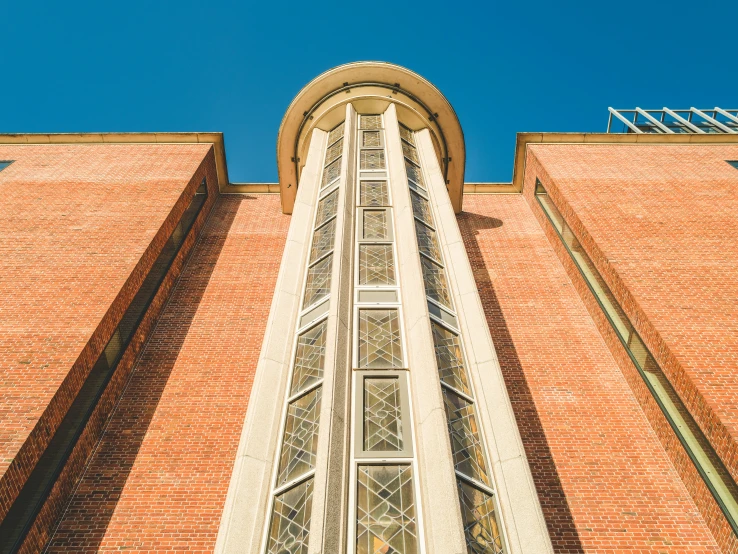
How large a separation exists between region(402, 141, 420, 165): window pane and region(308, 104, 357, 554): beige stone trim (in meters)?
5.38

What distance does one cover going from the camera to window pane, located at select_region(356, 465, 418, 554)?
6.25m

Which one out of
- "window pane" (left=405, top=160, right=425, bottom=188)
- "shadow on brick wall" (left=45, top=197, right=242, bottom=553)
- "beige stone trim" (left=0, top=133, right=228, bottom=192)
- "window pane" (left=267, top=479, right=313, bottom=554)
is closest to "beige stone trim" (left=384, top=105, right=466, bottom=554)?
"window pane" (left=267, top=479, right=313, bottom=554)

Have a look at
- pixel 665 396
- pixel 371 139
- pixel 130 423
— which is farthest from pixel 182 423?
pixel 371 139

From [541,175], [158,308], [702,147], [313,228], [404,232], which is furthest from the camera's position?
[702,147]

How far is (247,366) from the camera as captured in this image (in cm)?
1282

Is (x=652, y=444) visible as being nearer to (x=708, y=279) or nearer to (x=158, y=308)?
(x=708, y=279)

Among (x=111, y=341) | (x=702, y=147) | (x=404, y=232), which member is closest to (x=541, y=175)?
(x=702, y=147)

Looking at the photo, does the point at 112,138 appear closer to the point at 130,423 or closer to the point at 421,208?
the point at 421,208

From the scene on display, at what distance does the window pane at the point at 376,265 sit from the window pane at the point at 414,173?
4.06 meters

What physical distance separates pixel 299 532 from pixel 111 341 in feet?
25.1

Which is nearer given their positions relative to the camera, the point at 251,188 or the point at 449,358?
the point at 449,358

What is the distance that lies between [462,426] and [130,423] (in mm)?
6808

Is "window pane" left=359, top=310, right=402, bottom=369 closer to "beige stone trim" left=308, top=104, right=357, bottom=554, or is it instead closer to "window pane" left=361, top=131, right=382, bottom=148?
"beige stone trim" left=308, top=104, right=357, bottom=554

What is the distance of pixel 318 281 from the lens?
448 inches
